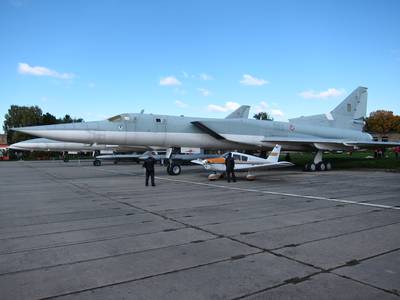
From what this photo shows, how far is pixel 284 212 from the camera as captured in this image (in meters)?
7.64

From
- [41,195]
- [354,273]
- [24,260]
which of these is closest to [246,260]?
[354,273]

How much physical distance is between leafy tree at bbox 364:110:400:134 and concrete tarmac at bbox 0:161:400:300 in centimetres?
10940

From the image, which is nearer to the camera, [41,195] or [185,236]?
[185,236]

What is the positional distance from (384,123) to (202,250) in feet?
381

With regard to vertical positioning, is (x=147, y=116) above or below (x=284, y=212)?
above

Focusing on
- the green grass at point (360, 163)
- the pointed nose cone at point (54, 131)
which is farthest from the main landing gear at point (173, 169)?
the green grass at point (360, 163)

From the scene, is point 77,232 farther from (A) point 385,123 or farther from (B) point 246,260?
(A) point 385,123

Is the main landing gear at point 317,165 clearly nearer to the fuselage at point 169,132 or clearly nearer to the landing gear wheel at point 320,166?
the landing gear wheel at point 320,166

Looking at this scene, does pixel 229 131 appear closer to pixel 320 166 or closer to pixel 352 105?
pixel 320 166

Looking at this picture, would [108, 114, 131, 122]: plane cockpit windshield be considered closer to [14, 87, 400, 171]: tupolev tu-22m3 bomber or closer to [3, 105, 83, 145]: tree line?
[14, 87, 400, 171]: tupolev tu-22m3 bomber

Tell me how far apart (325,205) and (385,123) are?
112 meters

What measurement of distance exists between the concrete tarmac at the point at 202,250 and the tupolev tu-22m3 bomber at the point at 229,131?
6469mm

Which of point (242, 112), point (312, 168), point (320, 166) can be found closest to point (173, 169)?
point (312, 168)

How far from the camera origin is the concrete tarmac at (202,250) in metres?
3.53
